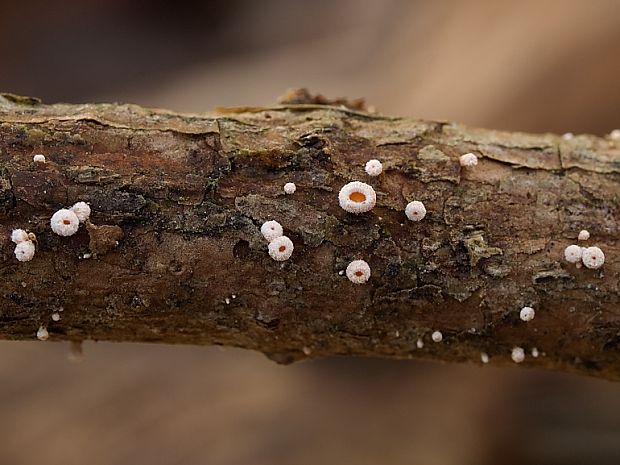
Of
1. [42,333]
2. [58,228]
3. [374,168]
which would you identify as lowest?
[42,333]

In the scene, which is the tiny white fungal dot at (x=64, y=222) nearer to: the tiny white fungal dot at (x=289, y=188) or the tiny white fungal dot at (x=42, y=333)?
the tiny white fungal dot at (x=42, y=333)

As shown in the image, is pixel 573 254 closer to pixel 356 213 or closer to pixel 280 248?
pixel 356 213

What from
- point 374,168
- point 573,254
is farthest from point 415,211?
point 573,254

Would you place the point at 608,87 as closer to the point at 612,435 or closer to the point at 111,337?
the point at 612,435

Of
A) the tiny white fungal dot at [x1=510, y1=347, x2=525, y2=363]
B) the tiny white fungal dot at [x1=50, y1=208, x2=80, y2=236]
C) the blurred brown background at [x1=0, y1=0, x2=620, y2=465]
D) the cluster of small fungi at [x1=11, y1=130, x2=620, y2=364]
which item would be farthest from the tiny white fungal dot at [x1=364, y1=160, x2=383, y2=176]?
the blurred brown background at [x1=0, y1=0, x2=620, y2=465]

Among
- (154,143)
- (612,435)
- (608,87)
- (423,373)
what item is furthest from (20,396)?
(608,87)

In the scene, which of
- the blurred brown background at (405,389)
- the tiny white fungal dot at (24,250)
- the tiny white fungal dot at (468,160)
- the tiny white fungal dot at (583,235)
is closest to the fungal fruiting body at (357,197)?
the tiny white fungal dot at (468,160)
